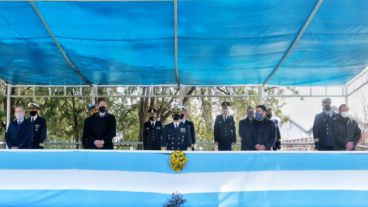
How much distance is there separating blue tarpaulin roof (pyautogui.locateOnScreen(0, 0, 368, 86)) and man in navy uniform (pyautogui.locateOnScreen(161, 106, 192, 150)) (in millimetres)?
1156

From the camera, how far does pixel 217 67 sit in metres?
7.71

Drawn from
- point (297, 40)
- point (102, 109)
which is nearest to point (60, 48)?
point (102, 109)

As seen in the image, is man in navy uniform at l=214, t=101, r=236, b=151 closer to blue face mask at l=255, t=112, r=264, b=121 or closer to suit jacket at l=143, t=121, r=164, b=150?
suit jacket at l=143, t=121, r=164, b=150

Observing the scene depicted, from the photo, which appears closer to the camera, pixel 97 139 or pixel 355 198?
pixel 355 198

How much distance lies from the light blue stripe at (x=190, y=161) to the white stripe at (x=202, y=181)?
2.1 inches

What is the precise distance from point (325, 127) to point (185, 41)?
2543 millimetres

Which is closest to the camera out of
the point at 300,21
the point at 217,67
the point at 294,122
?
the point at 300,21

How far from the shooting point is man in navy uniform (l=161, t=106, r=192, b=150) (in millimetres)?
6238

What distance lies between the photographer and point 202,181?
14.2 ft

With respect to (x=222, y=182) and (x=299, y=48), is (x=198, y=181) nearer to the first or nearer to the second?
(x=222, y=182)

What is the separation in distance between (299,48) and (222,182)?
3.08 m

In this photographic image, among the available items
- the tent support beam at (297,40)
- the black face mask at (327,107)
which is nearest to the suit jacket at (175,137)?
the tent support beam at (297,40)

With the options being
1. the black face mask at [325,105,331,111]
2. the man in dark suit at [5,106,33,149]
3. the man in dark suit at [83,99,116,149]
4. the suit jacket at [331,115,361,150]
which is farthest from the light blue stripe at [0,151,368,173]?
the black face mask at [325,105,331,111]

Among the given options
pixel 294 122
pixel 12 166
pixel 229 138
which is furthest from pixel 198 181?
pixel 294 122
